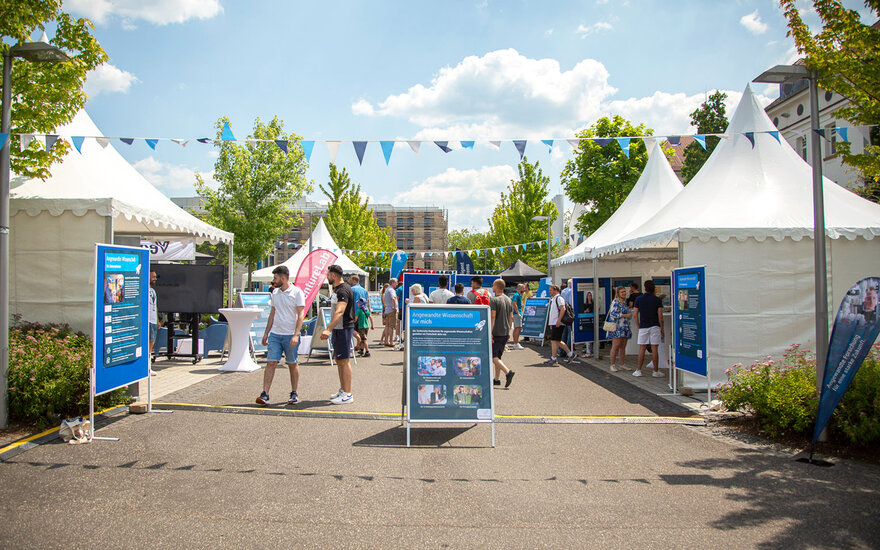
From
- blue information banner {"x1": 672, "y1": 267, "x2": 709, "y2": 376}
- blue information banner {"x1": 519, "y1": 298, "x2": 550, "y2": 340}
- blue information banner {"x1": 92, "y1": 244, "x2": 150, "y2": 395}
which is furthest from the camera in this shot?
blue information banner {"x1": 519, "y1": 298, "x2": 550, "y2": 340}

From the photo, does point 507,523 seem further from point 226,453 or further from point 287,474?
point 226,453

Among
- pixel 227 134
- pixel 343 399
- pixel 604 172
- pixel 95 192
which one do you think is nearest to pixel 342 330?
pixel 343 399

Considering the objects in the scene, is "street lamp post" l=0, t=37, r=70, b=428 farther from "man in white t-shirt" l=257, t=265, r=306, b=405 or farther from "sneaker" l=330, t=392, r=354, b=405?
"sneaker" l=330, t=392, r=354, b=405

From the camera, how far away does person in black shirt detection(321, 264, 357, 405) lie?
25.1 feet

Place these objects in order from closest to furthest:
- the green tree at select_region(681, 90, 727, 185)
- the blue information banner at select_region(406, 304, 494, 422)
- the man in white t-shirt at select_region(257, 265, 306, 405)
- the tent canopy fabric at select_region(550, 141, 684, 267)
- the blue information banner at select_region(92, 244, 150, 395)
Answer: the blue information banner at select_region(406, 304, 494, 422), the blue information banner at select_region(92, 244, 150, 395), the man in white t-shirt at select_region(257, 265, 306, 405), the tent canopy fabric at select_region(550, 141, 684, 267), the green tree at select_region(681, 90, 727, 185)

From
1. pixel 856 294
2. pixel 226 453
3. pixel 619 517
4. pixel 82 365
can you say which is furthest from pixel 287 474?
pixel 856 294

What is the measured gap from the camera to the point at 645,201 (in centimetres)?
1630

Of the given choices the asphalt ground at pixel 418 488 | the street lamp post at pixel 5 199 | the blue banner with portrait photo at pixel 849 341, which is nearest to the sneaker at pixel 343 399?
the asphalt ground at pixel 418 488

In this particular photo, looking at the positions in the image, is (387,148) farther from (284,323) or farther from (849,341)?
(849,341)

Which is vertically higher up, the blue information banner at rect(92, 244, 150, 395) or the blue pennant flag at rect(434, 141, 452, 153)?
the blue pennant flag at rect(434, 141, 452, 153)

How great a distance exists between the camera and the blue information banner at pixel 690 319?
8289mm

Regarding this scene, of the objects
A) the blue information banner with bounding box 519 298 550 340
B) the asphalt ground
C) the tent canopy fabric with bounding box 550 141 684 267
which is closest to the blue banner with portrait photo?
the asphalt ground

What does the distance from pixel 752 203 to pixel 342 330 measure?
7.32 metres

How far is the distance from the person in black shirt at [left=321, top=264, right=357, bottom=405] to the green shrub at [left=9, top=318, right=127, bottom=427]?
269 centimetres
